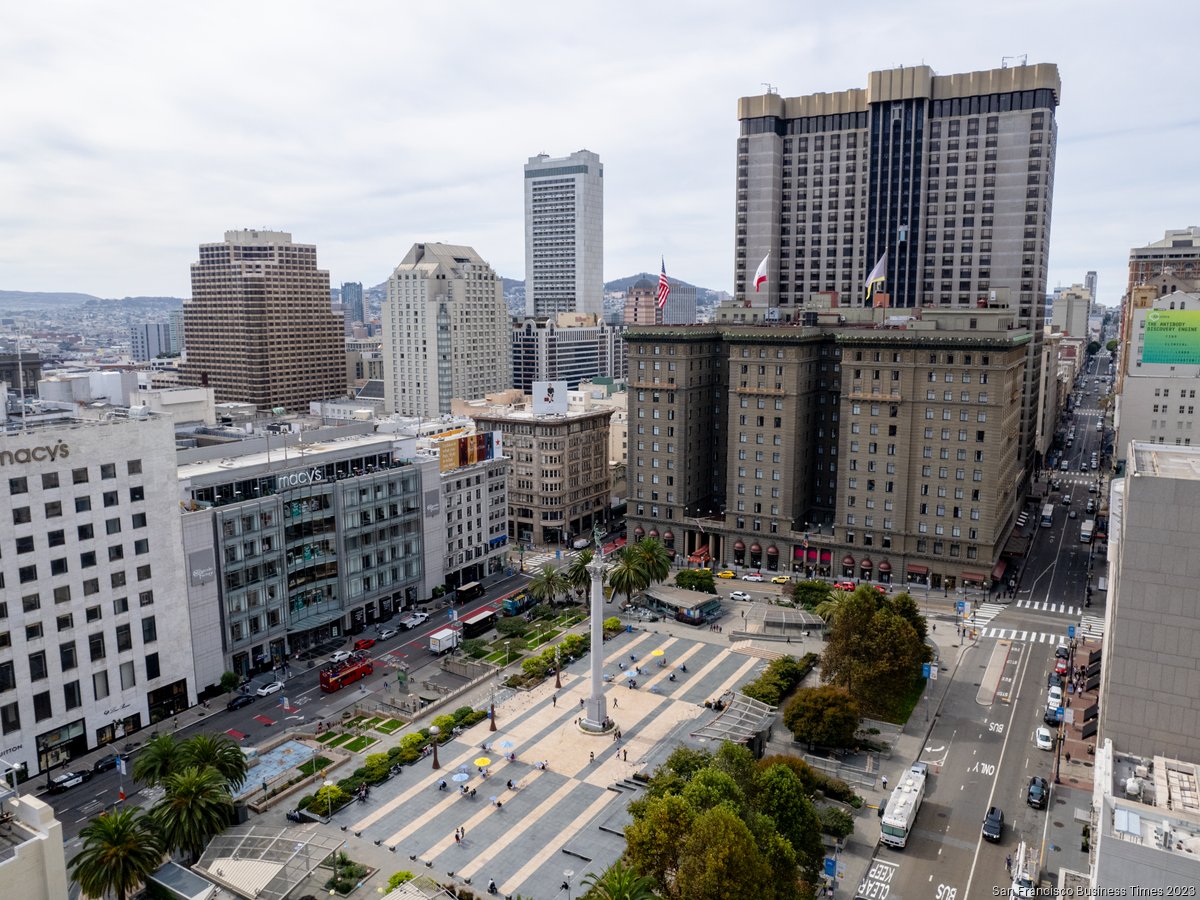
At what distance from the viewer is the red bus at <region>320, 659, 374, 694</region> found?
10038cm

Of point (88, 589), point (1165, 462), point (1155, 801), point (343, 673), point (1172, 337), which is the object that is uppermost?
point (1172, 337)

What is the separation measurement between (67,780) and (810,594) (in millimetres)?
92022

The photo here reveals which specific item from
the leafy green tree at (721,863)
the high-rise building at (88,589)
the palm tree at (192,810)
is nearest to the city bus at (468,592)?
the high-rise building at (88,589)

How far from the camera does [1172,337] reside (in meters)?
166

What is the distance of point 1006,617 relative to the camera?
123 metres

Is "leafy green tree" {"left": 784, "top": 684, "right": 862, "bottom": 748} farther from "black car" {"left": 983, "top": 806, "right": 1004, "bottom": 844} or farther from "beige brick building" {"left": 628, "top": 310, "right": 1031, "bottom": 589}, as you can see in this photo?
"beige brick building" {"left": 628, "top": 310, "right": 1031, "bottom": 589}

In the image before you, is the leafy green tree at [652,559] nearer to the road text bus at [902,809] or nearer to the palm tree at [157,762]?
the road text bus at [902,809]

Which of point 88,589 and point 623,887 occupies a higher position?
point 88,589

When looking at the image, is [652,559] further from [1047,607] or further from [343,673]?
[1047,607]

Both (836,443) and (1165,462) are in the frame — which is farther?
(836,443)

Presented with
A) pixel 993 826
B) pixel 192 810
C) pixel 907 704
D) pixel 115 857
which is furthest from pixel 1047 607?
pixel 115 857

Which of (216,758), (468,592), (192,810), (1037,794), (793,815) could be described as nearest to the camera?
(793,815)

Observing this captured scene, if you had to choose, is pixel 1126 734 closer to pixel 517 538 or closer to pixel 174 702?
pixel 174 702

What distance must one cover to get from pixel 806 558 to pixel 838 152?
98392mm
